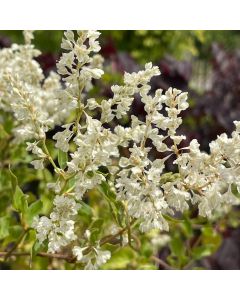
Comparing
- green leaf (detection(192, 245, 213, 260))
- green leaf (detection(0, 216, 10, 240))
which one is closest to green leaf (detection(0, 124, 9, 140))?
green leaf (detection(0, 216, 10, 240))

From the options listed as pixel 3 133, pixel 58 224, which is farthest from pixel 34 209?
pixel 3 133

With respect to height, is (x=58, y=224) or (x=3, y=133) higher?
(x=3, y=133)

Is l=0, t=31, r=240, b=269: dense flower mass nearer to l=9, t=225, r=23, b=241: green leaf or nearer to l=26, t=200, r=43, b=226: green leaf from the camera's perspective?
l=26, t=200, r=43, b=226: green leaf

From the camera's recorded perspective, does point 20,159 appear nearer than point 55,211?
No

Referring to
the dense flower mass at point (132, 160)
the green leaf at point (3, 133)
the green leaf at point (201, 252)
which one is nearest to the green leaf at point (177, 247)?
the green leaf at point (201, 252)

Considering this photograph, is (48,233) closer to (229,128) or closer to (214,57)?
(229,128)

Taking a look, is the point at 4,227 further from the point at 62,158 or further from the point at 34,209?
the point at 62,158

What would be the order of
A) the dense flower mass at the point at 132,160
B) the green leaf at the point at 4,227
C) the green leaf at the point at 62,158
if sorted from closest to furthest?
the dense flower mass at the point at 132,160 → the green leaf at the point at 62,158 → the green leaf at the point at 4,227

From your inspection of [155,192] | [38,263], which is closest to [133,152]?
[155,192]

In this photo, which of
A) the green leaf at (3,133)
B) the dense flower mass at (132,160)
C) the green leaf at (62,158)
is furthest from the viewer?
the green leaf at (3,133)

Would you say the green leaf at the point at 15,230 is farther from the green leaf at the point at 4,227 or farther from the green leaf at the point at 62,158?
the green leaf at the point at 62,158

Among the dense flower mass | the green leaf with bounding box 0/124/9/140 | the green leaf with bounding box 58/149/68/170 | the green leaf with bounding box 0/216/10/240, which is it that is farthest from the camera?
the green leaf with bounding box 0/124/9/140
